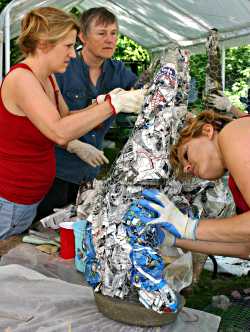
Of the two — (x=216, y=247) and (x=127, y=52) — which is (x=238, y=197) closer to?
(x=216, y=247)

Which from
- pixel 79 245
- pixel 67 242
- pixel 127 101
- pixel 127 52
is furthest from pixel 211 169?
pixel 127 52

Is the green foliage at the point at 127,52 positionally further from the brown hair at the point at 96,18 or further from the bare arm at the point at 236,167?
the bare arm at the point at 236,167

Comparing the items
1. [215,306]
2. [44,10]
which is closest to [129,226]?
[44,10]

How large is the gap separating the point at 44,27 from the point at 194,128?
0.81 m

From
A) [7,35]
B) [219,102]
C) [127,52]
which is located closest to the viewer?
[219,102]

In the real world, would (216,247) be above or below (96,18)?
below

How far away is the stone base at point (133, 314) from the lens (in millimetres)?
1878

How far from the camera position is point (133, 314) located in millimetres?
1887

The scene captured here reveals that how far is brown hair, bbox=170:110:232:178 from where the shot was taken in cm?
192

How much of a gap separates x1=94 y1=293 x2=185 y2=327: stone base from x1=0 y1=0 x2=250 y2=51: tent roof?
12.2 ft

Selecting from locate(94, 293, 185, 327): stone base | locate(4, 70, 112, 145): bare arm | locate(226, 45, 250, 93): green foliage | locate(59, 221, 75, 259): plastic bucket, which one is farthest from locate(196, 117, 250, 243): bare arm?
locate(226, 45, 250, 93): green foliage

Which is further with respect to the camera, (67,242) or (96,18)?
(96,18)

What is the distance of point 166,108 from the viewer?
1.97 m

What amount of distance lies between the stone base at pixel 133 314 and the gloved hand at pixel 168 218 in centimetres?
30
